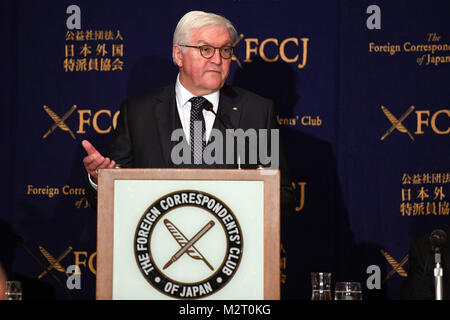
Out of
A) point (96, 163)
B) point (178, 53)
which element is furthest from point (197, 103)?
point (96, 163)

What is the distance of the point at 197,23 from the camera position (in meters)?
2.60

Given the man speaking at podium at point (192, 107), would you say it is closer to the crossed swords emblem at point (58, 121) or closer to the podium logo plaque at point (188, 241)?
the podium logo plaque at point (188, 241)

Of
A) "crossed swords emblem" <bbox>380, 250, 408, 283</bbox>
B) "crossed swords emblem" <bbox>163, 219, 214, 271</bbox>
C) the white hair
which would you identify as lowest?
"crossed swords emblem" <bbox>380, 250, 408, 283</bbox>

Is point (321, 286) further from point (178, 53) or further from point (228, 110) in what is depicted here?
point (178, 53)

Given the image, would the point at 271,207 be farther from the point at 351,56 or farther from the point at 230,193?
the point at 351,56

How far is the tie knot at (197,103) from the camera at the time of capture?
266 centimetres

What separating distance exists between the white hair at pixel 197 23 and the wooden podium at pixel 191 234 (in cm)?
103

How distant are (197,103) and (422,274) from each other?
1291 mm

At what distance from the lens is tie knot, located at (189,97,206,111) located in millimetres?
2656

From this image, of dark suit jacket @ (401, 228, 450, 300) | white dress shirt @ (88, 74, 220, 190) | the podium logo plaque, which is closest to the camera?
the podium logo plaque

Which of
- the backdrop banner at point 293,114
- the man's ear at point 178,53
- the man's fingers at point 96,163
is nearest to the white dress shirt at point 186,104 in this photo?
the man's ear at point 178,53

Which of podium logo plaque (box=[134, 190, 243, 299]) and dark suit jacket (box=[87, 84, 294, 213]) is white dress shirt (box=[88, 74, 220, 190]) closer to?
dark suit jacket (box=[87, 84, 294, 213])

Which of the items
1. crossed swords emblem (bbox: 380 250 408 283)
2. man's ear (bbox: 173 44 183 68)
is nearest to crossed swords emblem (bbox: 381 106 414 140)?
crossed swords emblem (bbox: 380 250 408 283)

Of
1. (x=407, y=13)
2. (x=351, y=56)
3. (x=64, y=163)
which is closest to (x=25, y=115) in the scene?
(x=64, y=163)
